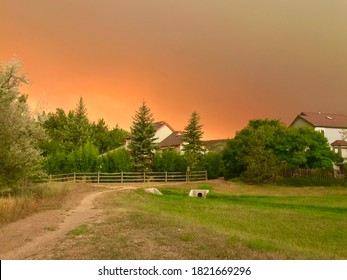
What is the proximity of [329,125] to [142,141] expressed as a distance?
33.5 m

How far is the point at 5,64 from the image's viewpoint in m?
21.1

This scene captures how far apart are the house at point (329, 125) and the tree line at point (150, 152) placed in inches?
687

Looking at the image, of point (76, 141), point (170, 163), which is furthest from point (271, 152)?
point (76, 141)

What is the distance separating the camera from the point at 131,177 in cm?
4969

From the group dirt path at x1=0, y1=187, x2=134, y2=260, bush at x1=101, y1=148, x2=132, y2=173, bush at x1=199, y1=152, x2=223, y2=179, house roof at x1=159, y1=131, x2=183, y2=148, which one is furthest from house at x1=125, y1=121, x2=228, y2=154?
dirt path at x1=0, y1=187, x2=134, y2=260

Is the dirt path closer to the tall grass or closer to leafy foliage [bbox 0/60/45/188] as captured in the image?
the tall grass

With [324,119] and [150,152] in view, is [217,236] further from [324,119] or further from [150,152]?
[324,119]

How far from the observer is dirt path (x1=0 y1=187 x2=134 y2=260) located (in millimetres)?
10062

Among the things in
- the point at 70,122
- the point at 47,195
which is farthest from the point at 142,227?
the point at 70,122

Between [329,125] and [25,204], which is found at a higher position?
[329,125]

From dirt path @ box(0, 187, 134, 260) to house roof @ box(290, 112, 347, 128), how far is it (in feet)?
183
